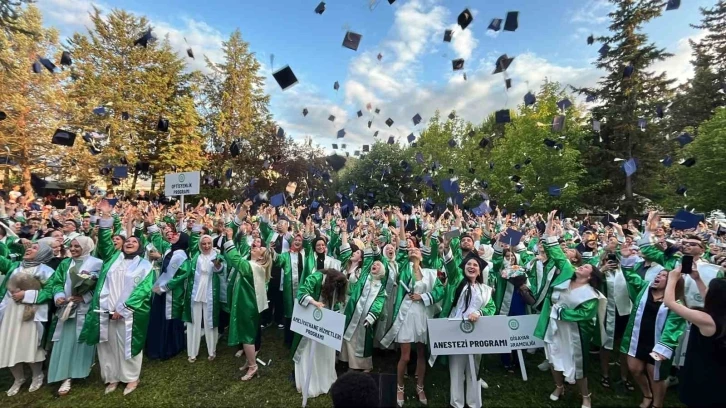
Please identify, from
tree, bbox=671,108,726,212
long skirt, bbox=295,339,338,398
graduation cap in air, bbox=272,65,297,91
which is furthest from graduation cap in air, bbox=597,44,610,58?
long skirt, bbox=295,339,338,398

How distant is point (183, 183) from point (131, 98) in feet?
71.3

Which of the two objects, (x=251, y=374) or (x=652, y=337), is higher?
(x=652, y=337)

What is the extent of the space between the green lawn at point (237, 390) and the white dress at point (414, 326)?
33.5 inches

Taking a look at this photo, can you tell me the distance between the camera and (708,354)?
264cm

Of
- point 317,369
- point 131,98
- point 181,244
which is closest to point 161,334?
point 181,244

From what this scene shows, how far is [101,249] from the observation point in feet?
17.2

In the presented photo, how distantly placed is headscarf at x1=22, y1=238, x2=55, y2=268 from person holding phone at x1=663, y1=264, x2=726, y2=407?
756cm

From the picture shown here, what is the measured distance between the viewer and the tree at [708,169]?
19.7 m

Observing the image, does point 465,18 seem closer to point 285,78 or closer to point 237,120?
point 285,78

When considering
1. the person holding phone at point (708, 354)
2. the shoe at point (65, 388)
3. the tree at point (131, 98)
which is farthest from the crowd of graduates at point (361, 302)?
the tree at point (131, 98)

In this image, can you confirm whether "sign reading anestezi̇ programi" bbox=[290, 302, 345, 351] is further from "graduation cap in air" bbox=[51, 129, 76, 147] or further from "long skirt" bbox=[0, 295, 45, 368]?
"graduation cap in air" bbox=[51, 129, 76, 147]

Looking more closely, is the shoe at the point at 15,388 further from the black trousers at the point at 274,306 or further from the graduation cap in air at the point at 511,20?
the graduation cap in air at the point at 511,20

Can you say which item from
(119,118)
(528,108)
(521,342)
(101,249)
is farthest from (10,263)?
(528,108)

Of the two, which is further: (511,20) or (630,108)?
(630,108)
